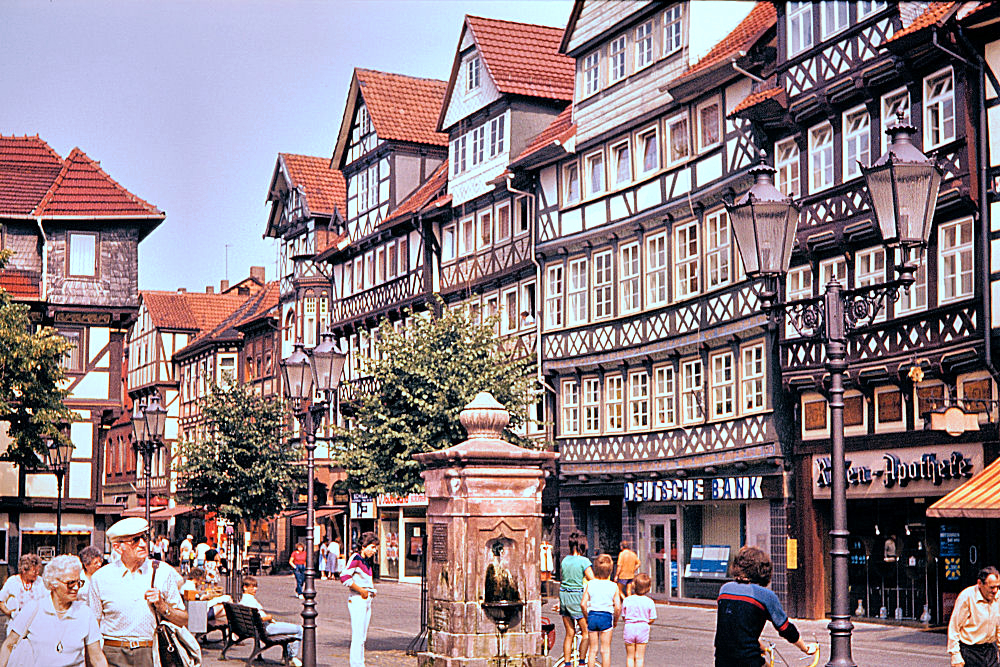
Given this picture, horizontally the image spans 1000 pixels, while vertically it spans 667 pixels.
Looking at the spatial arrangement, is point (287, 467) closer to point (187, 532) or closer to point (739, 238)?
point (187, 532)

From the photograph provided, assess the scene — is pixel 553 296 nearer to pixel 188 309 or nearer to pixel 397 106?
pixel 397 106

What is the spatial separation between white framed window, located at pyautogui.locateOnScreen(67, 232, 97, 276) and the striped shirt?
38812 millimetres

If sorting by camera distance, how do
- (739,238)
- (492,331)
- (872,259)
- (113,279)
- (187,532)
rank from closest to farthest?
(739,238) → (872,259) → (492,331) → (113,279) → (187,532)

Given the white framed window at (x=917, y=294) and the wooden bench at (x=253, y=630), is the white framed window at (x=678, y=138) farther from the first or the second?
the wooden bench at (x=253, y=630)

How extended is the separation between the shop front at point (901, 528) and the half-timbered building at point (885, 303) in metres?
0.03

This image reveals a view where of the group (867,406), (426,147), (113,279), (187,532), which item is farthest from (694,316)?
(187,532)

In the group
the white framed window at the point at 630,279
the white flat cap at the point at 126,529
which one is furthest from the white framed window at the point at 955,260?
the white flat cap at the point at 126,529

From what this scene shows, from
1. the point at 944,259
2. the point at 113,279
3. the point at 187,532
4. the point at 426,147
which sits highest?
the point at 426,147

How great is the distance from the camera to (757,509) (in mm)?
31656

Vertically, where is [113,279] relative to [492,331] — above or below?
above

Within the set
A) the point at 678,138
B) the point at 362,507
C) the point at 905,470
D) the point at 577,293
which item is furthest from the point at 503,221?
the point at 905,470

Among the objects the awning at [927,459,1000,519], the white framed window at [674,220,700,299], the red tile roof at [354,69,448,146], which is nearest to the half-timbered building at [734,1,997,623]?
the awning at [927,459,1000,519]

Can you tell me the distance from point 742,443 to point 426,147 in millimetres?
21658

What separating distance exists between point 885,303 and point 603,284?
1091 cm
